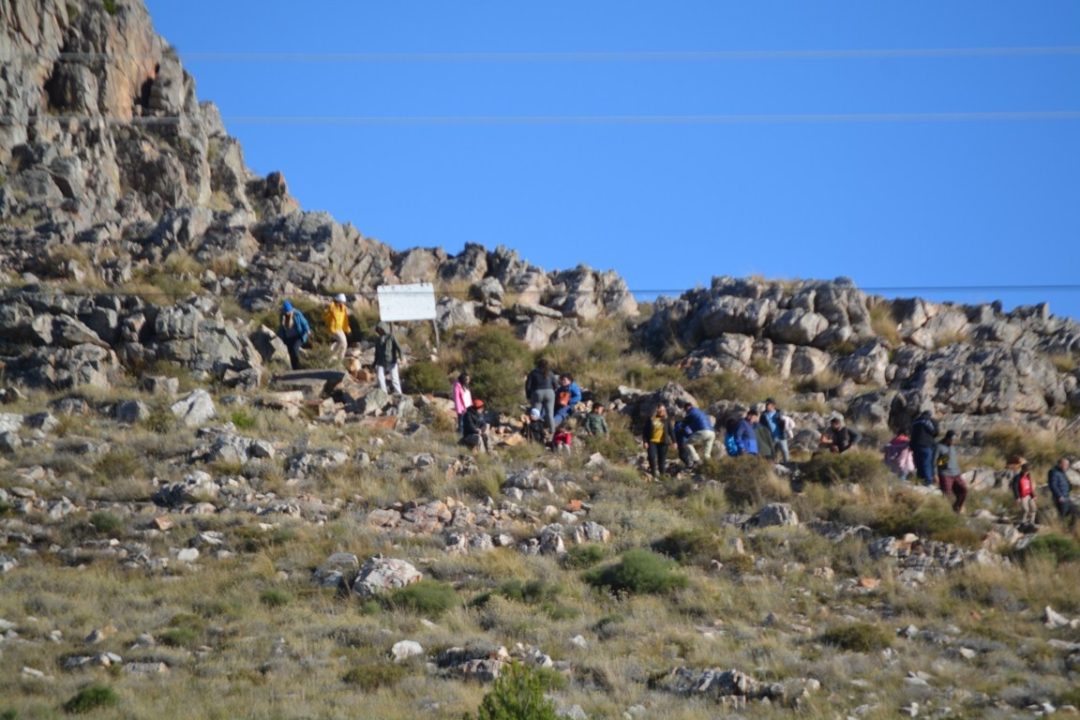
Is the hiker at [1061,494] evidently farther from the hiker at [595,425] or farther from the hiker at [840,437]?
the hiker at [595,425]

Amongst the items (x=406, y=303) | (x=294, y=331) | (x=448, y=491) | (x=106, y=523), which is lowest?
(x=106, y=523)

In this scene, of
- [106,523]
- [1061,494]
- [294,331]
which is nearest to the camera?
[106,523]

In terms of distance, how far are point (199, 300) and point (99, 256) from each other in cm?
533

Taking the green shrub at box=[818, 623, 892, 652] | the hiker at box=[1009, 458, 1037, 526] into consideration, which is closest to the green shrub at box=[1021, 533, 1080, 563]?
the hiker at box=[1009, 458, 1037, 526]

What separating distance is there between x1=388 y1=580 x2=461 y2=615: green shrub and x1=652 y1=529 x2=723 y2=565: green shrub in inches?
162

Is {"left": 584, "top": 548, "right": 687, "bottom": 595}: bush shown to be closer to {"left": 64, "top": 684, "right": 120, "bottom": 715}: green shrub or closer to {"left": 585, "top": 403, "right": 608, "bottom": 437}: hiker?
{"left": 64, "top": 684, "right": 120, "bottom": 715}: green shrub

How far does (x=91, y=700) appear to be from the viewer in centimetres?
1465

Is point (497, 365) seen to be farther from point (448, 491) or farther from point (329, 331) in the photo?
point (448, 491)

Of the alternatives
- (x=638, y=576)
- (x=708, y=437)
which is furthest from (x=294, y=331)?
(x=638, y=576)

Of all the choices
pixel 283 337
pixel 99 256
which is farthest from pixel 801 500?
pixel 99 256

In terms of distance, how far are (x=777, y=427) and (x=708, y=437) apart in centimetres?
145

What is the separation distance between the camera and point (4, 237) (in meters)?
37.2

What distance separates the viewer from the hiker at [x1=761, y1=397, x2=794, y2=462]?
26562 millimetres

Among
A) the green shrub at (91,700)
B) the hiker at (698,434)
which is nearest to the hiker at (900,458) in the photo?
the hiker at (698,434)
